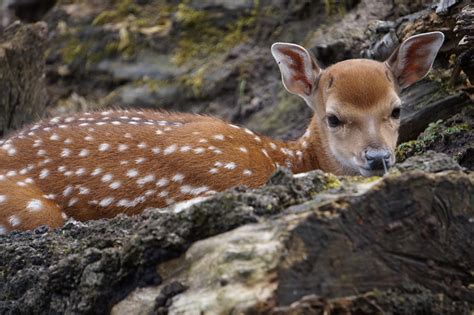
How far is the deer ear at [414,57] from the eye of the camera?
17.8 feet

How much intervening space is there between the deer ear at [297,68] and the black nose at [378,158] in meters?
1.09

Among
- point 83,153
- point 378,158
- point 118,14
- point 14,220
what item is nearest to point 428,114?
point 378,158

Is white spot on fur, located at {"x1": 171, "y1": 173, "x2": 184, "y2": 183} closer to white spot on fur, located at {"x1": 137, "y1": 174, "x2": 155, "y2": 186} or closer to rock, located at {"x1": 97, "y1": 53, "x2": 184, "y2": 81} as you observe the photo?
white spot on fur, located at {"x1": 137, "y1": 174, "x2": 155, "y2": 186}

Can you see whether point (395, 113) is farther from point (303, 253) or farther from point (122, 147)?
point (303, 253)

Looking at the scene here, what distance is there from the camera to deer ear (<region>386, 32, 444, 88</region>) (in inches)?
214

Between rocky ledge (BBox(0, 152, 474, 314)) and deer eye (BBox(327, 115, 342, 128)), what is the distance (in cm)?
165

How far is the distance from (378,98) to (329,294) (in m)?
2.30

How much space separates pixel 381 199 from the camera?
3.35 metres

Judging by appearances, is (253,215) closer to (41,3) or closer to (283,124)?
(283,124)

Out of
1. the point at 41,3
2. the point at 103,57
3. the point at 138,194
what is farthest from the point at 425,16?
the point at 41,3

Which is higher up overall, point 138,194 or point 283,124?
point 138,194

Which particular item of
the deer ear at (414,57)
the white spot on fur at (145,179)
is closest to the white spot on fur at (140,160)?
the white spot on fur at (145,179)

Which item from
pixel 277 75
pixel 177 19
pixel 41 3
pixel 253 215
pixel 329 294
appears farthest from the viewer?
pixel 41 3

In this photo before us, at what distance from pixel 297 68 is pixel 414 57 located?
32.0 inches
